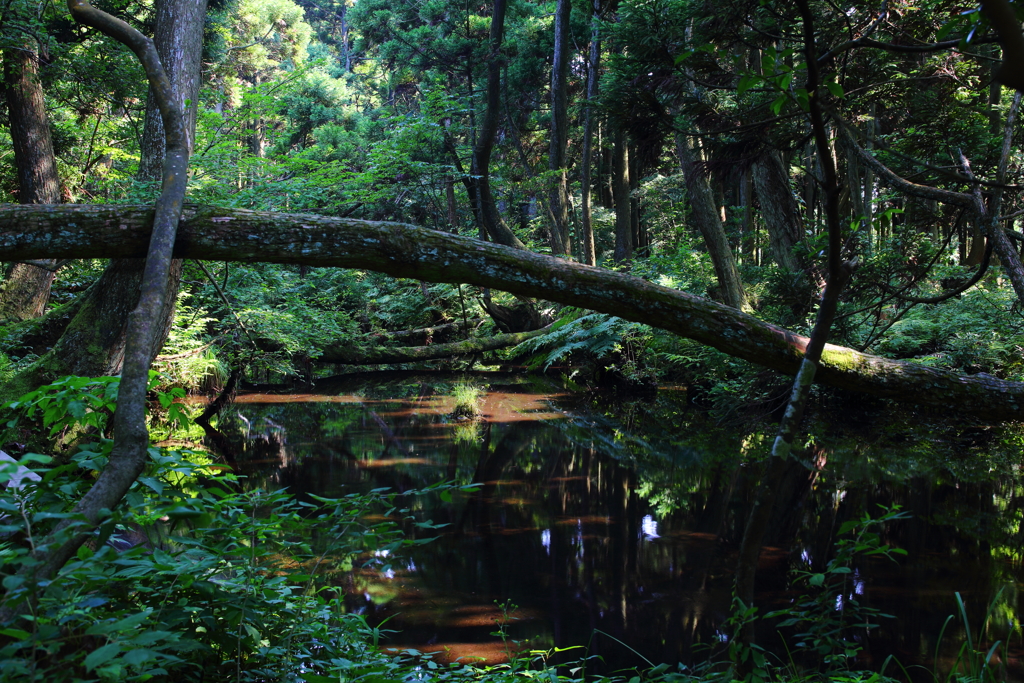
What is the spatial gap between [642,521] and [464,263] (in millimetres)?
2698

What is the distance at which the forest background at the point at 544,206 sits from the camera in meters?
3.86

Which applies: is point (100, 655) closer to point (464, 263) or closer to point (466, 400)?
point (464, 263)

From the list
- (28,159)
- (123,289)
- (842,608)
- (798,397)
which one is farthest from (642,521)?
(28,159)

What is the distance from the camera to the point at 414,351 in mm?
14055

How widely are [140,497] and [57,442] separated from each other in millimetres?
5488

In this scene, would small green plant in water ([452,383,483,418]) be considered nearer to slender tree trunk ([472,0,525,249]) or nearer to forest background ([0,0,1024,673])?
forest background ([0,0,1024,673])

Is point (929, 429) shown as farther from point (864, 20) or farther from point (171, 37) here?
point (171, 37)

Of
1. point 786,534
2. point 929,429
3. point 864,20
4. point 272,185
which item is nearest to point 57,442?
point 272,185

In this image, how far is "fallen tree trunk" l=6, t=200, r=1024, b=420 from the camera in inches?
153

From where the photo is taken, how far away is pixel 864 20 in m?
5.07

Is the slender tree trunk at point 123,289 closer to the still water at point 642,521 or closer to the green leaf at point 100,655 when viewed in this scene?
the still water at point 642,521

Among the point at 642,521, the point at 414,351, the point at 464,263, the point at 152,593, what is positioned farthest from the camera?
the point at 414,351

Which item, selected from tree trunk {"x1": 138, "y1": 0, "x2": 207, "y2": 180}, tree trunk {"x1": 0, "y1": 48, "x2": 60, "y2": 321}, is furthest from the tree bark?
tree trunk {"x1": 0, "y1": 48, "x2": 60, "y2": 321}

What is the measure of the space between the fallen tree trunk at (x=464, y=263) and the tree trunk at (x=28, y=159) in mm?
5804
